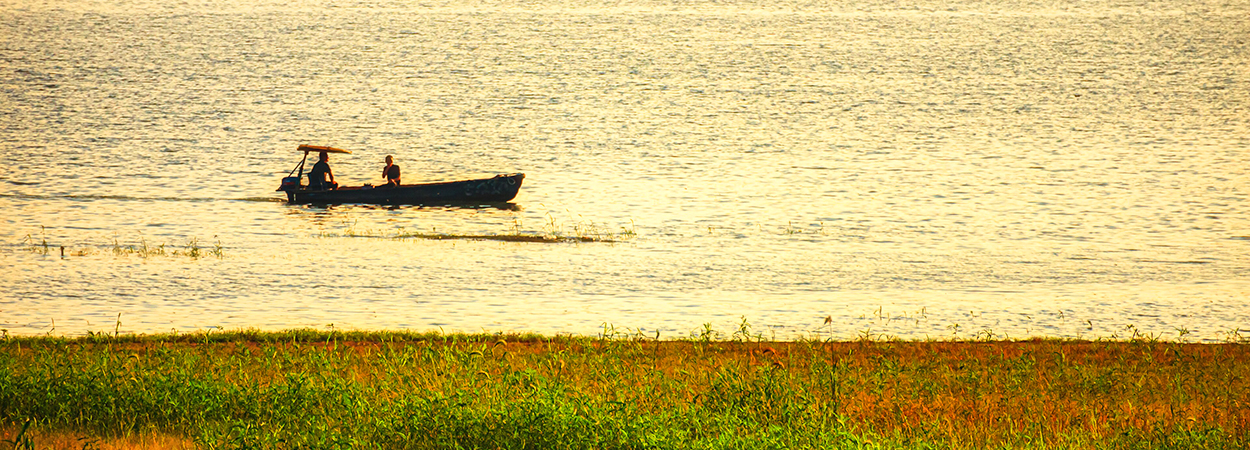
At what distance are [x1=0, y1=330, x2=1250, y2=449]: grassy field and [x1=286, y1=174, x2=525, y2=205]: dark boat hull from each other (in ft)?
61.0

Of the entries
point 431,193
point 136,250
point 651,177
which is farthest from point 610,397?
point 651,177

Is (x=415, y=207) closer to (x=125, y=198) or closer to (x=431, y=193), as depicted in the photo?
(x=431, y=193)

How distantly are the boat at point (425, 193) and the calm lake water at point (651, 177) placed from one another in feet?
1.48

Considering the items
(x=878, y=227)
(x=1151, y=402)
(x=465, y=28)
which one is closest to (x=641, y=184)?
(x=878, y=227)

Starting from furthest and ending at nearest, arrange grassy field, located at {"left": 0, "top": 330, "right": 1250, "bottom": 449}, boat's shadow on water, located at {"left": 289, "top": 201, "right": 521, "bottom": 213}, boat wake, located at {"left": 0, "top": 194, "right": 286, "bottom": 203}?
boat wake, located at {"left": 0, "top": 194, "right": 286, "bottom": 203} < boat's shadow on water, located at {"left": 289, "top": 201, "right": 521, "bottom": 213} < grassy field, located at {"left": 0, "top": 330, "right": 1250, "bottom": 449}

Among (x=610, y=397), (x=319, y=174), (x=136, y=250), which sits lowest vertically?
Result: (x=610, y=397)

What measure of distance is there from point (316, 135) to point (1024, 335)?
146 feet

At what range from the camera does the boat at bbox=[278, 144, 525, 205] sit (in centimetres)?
3275

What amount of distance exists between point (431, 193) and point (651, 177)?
1181cm

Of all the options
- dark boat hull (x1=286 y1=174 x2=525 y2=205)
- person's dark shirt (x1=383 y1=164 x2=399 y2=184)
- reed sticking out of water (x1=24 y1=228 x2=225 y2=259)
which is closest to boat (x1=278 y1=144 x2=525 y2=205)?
dark boat hull (x1=286 y1=174 x2=525 y2=205)

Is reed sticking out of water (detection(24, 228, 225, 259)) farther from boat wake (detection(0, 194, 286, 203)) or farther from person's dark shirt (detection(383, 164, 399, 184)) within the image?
boat wake (detection(0, 194, 286, 203))

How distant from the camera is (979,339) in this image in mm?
16141

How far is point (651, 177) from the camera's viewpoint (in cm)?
4291

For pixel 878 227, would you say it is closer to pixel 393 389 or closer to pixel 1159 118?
pixel 393 389
